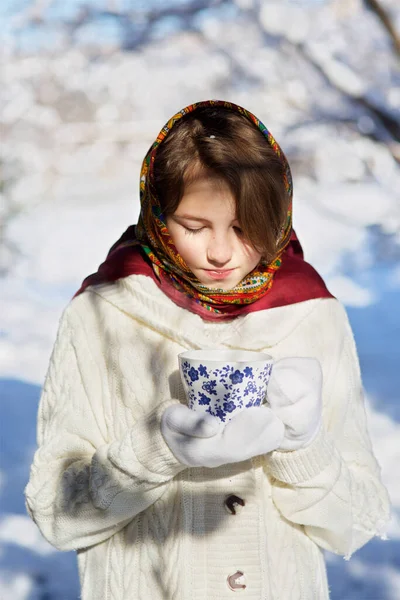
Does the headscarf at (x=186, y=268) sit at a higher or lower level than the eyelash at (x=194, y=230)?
lower

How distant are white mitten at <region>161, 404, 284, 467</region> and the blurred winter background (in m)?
4.06

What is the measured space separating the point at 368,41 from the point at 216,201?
6.01 m

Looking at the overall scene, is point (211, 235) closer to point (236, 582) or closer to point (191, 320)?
point (191, 320)

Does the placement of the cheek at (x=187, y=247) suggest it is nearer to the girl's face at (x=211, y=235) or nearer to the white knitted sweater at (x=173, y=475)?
the girl's face at (x=211, y=235)

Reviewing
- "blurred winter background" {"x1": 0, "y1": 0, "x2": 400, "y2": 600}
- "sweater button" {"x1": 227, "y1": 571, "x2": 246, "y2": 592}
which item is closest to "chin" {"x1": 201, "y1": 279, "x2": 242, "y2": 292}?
"sweater button" {"x1": 227, "y1": 571, "x2": 246, "y2": 592}

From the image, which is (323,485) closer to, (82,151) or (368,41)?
(368,41)

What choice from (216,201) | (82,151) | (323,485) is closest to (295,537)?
(323,485)

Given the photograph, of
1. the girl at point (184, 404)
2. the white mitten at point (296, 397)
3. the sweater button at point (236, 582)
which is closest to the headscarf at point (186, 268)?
the girl at point (184, 404)

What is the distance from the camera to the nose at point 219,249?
1655 millimetres

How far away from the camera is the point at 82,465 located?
171 cm

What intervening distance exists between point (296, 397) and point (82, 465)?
46 cm

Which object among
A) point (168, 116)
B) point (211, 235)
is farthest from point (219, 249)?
point (168, 116)

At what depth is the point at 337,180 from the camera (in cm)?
764

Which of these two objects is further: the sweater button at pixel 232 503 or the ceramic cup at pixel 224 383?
the sweater button at pixel 232 503
